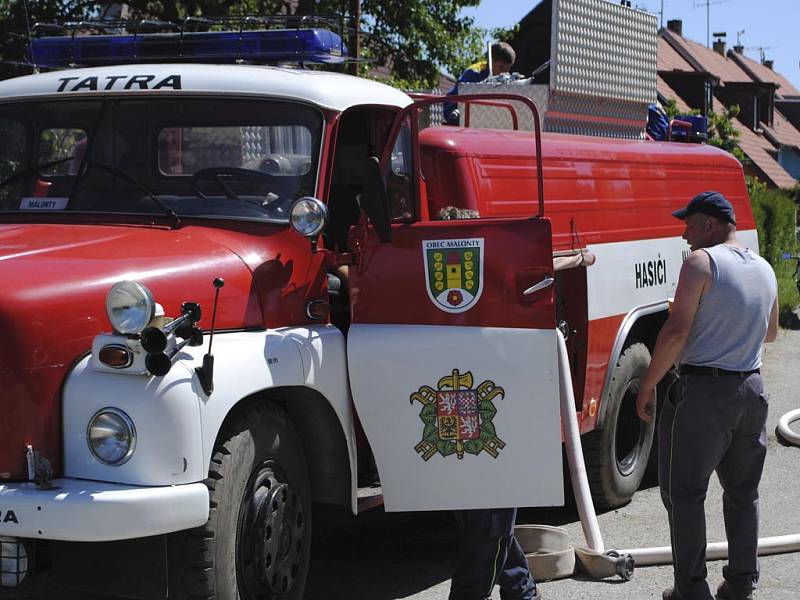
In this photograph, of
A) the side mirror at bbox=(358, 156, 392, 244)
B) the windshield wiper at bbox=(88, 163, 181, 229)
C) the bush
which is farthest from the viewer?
the bush

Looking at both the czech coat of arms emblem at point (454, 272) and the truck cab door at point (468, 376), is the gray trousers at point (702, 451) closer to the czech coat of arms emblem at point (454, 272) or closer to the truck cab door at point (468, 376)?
the truck cab door at point (468, 376)

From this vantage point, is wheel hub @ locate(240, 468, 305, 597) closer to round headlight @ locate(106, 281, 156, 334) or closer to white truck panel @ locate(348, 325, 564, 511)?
white truck panel @ locate(348, 325, 564, 511)

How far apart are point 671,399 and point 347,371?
4.95 ft

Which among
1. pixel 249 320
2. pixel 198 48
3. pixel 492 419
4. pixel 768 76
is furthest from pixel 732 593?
pixel 768 76

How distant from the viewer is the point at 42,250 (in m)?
4.80

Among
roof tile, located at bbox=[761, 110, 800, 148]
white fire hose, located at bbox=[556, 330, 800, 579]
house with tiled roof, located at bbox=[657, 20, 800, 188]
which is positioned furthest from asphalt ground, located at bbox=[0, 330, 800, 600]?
roof tile, located at bbox=[761, 110, 800, 148]

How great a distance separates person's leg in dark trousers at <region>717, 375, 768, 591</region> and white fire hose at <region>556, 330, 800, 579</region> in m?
0.61

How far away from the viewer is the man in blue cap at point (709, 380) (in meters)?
5.41

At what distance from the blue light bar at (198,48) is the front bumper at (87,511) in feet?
10.00

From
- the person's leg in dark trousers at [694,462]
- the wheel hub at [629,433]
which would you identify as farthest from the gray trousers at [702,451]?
the wheel hub at [629,433]

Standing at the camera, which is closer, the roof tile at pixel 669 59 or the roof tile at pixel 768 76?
the roof tile at pixel 669 59

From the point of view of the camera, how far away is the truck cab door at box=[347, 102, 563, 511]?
512cm

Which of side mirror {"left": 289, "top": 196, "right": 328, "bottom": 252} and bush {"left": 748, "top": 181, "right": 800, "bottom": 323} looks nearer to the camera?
side mirror {"left": 289, "top": 196, "right": 328, "bottom": 252}

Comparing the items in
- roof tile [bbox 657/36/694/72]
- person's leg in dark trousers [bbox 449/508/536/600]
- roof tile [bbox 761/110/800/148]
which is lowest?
person's leg in dark trousers [bbox 449/508/536/600]
